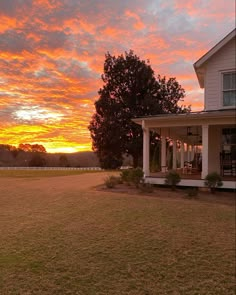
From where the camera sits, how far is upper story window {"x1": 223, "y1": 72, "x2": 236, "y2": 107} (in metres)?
13.8

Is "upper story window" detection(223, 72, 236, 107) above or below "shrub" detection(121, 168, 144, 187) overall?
above

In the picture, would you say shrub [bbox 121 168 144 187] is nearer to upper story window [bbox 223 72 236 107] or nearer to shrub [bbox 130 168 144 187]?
shrub [bbox 130 168 144 187]

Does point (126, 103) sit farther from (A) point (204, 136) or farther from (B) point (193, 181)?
(B) point (193, 181)

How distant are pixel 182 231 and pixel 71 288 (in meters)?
3.48

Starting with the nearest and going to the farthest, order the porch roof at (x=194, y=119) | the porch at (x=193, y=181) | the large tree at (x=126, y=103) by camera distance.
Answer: the porch at (x=193, y=181), the porch roof at (x=194, y=119), the large tree at (x=126, y=103)

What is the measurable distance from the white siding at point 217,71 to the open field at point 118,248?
576cm

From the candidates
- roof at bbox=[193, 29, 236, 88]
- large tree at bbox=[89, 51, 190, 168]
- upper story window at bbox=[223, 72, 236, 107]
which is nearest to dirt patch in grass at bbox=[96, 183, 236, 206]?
upper story window at bbox=[223, 72, 236, 107]

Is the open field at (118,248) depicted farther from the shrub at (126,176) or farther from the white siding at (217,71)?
the white siding at (217,71)

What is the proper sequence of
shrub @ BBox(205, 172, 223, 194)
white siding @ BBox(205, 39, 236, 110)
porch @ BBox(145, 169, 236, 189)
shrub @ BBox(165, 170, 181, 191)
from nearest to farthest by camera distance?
shrub @ BBox(205, 172, 223, 194) < porch @ BBox(145, 169, 236, 189) < shrub @ BBox(165, 170, 181, 191) < white siding @ BBox(205, 39, 236, 110)

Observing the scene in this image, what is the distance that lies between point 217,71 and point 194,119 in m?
3.31

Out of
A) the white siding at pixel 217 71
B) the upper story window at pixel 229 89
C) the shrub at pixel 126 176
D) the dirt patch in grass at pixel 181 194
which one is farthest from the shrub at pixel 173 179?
the upper story window at pixel 229 89

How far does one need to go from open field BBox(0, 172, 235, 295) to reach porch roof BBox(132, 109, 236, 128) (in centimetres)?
371

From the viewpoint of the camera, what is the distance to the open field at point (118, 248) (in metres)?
4.68

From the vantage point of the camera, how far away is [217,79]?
1408 cm
